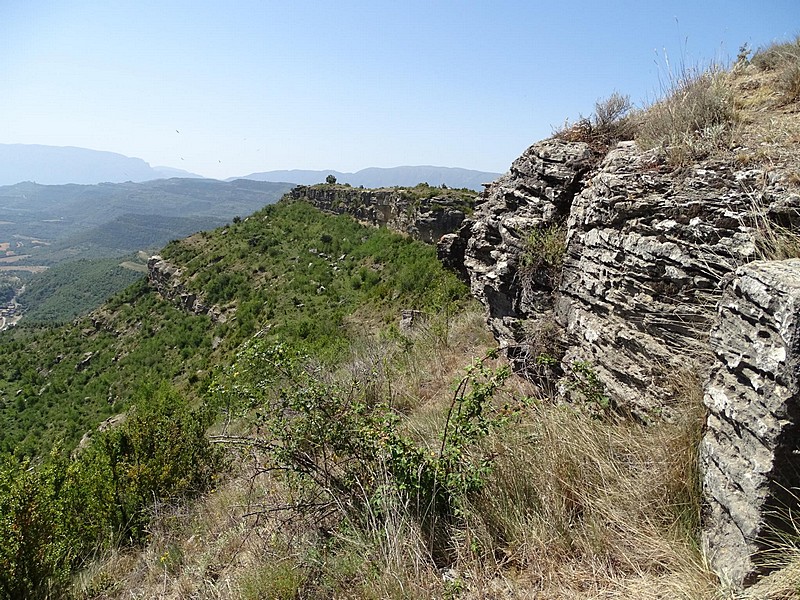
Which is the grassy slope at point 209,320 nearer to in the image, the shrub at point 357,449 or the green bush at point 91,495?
the green bush at point 91,495

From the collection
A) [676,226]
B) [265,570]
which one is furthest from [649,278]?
[265,570]

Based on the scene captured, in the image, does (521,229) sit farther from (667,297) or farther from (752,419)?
(752,419)

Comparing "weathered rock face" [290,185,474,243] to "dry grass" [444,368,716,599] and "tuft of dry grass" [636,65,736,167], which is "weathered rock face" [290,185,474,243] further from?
"dry grass" [444,368,716,599]

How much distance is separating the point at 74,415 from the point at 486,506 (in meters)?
33.3

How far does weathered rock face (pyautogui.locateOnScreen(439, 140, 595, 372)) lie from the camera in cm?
475

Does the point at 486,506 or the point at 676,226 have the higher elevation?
the point at 676,226

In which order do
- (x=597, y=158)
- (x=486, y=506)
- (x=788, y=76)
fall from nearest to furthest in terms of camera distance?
(x=486, y=506) → (x=788, y=76) → (x=597, y=158)

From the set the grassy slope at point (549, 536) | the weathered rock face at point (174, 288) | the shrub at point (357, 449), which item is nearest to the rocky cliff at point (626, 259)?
the grassy slope at point (549, 536)

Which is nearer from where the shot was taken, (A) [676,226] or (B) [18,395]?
(A) [676,226]

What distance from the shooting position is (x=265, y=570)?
8.88 feet

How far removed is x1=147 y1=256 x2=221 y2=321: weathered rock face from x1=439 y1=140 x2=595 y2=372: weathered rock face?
29393 mm

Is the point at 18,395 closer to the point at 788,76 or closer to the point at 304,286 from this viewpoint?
the point at 304,286

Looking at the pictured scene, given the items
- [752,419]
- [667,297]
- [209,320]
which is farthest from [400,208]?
[752,419]

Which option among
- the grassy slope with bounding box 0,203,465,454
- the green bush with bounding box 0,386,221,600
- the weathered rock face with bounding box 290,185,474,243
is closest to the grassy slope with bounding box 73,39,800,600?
the green bush with bounding box 0,386,221,600
